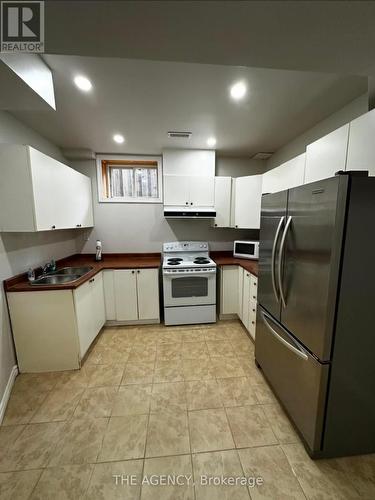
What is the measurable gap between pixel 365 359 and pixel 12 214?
9.24 ft

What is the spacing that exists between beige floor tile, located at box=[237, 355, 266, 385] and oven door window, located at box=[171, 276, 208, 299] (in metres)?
0.93

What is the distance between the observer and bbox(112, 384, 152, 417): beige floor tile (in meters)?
1.62

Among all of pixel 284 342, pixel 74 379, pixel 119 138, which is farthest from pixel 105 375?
pixel 119 138

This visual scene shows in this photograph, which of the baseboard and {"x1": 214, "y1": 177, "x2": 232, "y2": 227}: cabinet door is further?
{"x1": 214, "y1": 177, "x2": 232, "y2": 227}: cabinet door

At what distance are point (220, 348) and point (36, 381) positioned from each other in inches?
75.0

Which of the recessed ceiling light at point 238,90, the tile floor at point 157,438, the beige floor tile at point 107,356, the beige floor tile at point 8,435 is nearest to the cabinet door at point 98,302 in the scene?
the beige floor tile at point 107,356

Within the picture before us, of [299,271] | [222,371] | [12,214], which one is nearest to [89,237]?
[12,214]

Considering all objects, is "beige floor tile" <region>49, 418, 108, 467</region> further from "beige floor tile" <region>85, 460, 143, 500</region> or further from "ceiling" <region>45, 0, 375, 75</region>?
"ceiling" <region>45, 0, 375, 75</region>

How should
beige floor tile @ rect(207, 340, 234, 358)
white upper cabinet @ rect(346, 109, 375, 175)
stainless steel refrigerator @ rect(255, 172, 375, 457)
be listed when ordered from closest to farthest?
stainless steel refrigerator @ rect(255, 172, 375, 457) < white upper cabinet @ rect(346, 109, 375, 175) < beige floor tile @ rect(207, 340, 234, 358)

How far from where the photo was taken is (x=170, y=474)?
1220mm

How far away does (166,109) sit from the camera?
1863 millimetres

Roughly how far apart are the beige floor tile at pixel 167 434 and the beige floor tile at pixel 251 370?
747 millimetres

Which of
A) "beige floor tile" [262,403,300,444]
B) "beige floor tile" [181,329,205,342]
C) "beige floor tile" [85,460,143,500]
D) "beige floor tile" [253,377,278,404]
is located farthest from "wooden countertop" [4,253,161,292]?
"beige floor tile" [262,403,300,444]

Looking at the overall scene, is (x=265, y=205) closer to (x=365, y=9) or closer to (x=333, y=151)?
(x=333, y=151)
